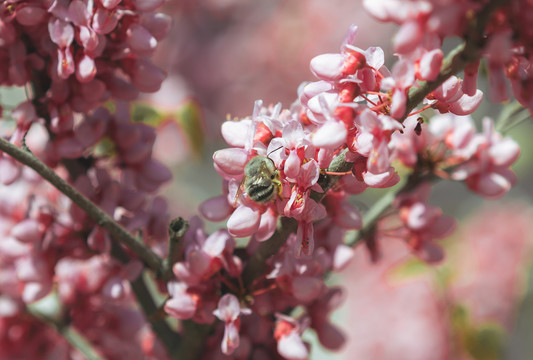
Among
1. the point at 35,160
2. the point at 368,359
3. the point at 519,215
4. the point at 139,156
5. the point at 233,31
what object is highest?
the point at 35,160

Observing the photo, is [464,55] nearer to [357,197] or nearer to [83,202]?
[83,202]

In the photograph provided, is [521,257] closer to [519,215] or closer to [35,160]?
[519,215]

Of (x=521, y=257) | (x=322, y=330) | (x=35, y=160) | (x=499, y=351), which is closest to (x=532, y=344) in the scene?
(x=521, y=257)

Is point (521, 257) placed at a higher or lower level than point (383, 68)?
lower

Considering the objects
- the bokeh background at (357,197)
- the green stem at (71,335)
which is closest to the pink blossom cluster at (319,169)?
the green stem at (71,335)

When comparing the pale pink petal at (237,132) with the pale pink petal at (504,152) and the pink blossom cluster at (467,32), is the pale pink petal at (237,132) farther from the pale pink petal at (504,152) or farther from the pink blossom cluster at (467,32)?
the pale pink petal at (504,152)

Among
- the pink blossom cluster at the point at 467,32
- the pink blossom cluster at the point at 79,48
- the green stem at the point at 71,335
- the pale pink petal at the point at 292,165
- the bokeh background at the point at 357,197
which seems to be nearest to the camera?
the pink blossom cluster at the point at 467,32
